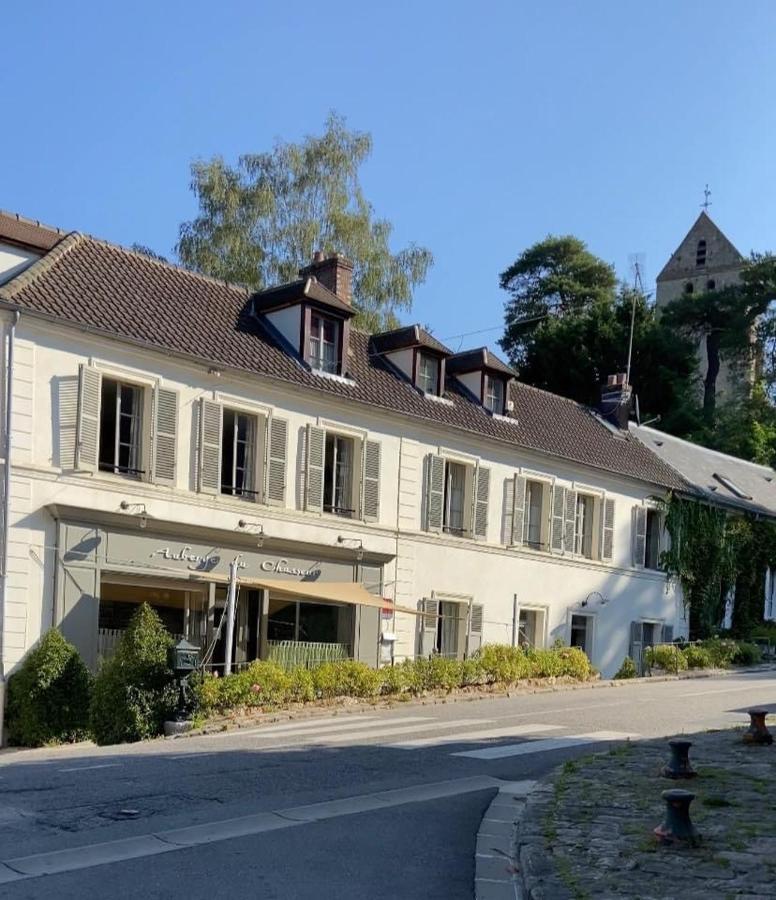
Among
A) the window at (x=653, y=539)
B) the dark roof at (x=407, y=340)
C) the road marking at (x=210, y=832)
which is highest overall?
the dark roof at (x=407, y=340)

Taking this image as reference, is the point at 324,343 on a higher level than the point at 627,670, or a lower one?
higher

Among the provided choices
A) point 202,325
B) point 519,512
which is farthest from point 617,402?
point 202,325

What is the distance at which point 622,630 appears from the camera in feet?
95.1

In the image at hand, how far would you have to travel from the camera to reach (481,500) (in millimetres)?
24984

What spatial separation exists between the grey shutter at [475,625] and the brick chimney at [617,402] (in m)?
9.94

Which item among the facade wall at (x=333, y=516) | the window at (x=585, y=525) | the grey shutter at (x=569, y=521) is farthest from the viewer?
the window at (x=585, y=525)

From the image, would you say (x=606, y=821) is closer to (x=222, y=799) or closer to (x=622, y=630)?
(x=222, y=799)

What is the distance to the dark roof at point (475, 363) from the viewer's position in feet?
86.3

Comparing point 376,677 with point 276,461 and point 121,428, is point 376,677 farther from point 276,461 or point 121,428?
point 121,428

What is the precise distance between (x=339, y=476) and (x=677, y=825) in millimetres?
15891

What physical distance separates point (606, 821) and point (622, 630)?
2176 cm

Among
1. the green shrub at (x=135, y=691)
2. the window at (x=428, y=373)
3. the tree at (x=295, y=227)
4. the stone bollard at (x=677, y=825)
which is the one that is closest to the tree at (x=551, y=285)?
the tree at (x=295, y=227)

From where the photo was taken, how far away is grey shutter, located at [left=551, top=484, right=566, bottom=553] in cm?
2692

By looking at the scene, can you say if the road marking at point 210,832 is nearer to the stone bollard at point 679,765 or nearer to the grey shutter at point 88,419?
the stone bollard at point 679,765
